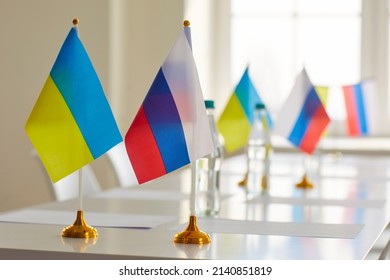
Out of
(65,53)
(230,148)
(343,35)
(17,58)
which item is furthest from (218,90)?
(65,53)

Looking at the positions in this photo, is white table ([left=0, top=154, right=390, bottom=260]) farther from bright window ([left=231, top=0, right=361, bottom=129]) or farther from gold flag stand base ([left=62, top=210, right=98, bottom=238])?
bright window ([left=231, top=0, right=361, bottom=129])

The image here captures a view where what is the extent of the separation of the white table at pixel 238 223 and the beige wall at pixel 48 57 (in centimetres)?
184

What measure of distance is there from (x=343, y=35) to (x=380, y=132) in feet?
2.30

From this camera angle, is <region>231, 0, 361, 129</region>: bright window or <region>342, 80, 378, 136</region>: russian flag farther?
<region>231, 0, 361, 129</region>: bright window

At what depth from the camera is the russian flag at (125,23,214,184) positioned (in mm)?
1620

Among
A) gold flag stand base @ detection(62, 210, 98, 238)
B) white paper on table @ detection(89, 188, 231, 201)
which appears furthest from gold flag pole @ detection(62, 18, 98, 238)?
white paper on table @ detection(89, 188, 231, 201)

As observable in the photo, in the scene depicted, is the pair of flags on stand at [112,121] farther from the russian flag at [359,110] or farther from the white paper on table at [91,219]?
the russian flag at [359,110]

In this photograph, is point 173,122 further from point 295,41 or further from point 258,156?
point 295,41

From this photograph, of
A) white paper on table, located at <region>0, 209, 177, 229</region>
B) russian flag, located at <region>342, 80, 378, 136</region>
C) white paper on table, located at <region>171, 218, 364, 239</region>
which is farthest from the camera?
russian flag, located at <region>342, 80, 378, 136</region>

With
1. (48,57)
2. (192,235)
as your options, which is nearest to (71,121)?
(192,235)

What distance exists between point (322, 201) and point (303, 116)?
0.43 metres

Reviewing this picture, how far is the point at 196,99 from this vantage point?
5.33ft

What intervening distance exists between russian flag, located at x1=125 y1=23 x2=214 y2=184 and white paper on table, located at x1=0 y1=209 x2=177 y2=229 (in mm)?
282

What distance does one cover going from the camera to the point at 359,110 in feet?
14.3
